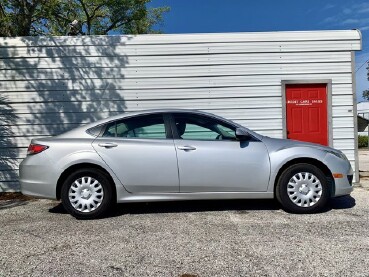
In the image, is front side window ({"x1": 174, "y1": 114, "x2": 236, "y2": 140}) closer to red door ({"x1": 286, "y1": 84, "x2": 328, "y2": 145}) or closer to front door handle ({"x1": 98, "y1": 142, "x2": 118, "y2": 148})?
front door handle ({"x1": 98, "y1": 142, "x2": 118, "y2": 148})

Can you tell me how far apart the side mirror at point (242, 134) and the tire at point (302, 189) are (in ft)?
2.40

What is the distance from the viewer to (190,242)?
4156 mm

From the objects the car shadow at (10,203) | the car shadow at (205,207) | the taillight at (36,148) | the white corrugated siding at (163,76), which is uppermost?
the white corrugated siding at (163,76)

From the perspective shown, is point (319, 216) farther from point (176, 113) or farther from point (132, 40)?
point (132, 40)

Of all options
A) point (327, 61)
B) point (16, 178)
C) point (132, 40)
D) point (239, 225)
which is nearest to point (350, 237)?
point (239, 225)

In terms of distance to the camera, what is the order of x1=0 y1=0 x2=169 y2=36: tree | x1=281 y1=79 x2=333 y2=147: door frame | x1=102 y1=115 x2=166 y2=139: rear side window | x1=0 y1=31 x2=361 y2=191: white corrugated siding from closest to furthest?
x1=102 y1=115 x2=166 y2=139: rear side window < x1=0 y1=31 x2=361 y2=191: white corrugated siding < x1=281 y1=79 x2=333 y2=147: door frame < x1=0 y1=0 x2=169 y2=36: tree

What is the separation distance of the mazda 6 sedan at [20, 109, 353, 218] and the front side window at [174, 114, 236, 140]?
0.21 ft

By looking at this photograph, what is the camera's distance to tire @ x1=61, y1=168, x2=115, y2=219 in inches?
204

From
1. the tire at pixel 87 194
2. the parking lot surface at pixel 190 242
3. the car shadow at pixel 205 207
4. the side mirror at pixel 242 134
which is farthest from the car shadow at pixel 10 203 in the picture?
the side mirror at pixel 242 134

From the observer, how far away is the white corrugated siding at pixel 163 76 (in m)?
7.79

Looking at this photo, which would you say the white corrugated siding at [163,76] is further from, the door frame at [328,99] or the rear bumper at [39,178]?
the rear bumper at [39,178]

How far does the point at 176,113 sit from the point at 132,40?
3051mm

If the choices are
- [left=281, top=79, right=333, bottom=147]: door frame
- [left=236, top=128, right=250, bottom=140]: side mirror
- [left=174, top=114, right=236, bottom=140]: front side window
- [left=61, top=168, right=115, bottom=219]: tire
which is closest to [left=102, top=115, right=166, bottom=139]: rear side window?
[left=174, top=114, right=236, bottom=140]: front side window

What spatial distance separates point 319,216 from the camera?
16.9ft
